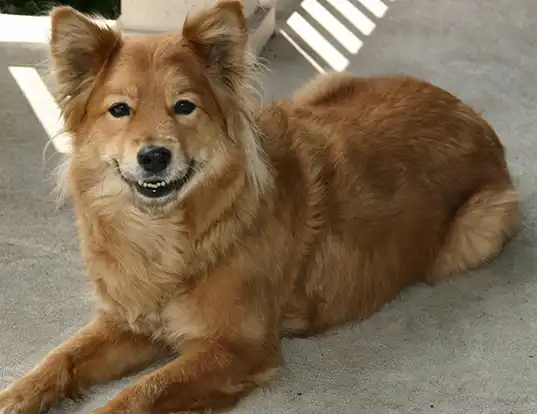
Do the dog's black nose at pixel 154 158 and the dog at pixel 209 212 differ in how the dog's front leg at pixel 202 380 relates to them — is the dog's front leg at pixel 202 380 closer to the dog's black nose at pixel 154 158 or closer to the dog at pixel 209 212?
the dog at pixel 209 212

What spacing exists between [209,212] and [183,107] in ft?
0.94

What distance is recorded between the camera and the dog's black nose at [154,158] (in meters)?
1.97

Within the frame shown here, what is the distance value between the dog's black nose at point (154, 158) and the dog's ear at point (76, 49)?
0.86 feet

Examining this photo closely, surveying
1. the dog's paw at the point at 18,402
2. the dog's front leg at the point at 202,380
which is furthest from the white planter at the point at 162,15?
the dog's paw at the point at 18,402

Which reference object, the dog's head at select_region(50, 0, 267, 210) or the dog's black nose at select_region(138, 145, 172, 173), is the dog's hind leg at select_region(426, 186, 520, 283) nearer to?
the dog's head at select_region(50, 0, 267, 210)

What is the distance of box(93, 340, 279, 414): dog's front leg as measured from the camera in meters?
2.01

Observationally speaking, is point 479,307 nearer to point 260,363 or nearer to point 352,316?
point 352,316

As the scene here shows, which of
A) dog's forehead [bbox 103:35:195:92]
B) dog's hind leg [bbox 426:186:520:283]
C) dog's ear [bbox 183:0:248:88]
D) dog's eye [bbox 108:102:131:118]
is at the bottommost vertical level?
dog's hind leg [bbox 426:186:520:283]

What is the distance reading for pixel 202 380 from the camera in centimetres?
→ 206

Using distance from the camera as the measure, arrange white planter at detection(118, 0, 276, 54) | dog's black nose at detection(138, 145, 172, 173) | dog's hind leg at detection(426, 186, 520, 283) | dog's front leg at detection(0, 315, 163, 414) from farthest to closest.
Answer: white planter at detection(118, 0, 276, 54)
dog's hind leg at detection(426, 186, 520, 283)
dog's front leg at detection(0, 315, 163, 414)
dog's black nose at detection(138, 145, 172, 173)

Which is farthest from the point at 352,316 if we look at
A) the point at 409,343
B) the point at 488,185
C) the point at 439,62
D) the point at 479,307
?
the point at 439,62

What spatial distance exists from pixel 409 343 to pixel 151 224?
32.2 inches

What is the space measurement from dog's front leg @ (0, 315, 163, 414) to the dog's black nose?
20.5 inches

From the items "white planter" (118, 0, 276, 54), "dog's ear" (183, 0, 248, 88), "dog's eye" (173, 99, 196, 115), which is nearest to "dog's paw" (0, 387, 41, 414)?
"dog's eye" (173, 99, 196, 115)
